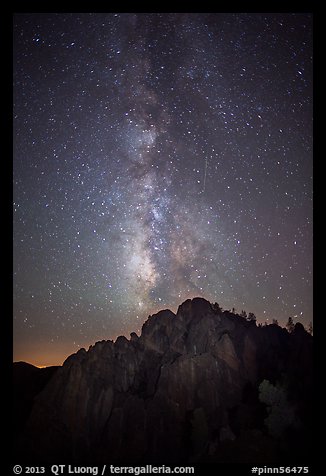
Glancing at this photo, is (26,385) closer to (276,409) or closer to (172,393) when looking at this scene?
(172,393)

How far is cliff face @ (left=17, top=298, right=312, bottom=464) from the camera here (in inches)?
394

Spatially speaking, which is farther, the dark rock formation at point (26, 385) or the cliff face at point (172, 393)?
the dark rock formation at point (26, 385)

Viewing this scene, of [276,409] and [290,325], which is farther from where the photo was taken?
[290,325]

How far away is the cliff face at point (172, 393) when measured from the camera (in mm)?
10016

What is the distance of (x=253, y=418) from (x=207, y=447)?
1.85 metres

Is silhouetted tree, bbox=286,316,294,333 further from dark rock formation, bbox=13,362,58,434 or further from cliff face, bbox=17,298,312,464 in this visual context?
dark rock formation, bbox=13,362,58,434

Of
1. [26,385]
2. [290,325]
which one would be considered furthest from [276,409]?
[26,385]

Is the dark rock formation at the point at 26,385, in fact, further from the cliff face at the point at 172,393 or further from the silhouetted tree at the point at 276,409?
the silhouetted tree at the point at 276,409

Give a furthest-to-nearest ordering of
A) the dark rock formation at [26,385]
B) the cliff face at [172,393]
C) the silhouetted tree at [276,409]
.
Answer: the dark rock formation at [26,385] < the cliff face at [172,393] < the silhouetted tree at [276,409]

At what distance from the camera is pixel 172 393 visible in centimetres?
1301

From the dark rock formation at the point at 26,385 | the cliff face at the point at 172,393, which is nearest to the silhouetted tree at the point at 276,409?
the cliff face at the point at 172,393

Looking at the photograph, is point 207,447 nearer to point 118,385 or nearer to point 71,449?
point 71,449

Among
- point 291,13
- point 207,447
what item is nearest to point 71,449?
point 207,447

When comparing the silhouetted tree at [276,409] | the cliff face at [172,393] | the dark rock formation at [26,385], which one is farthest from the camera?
the dark rock formation at [26,385]
